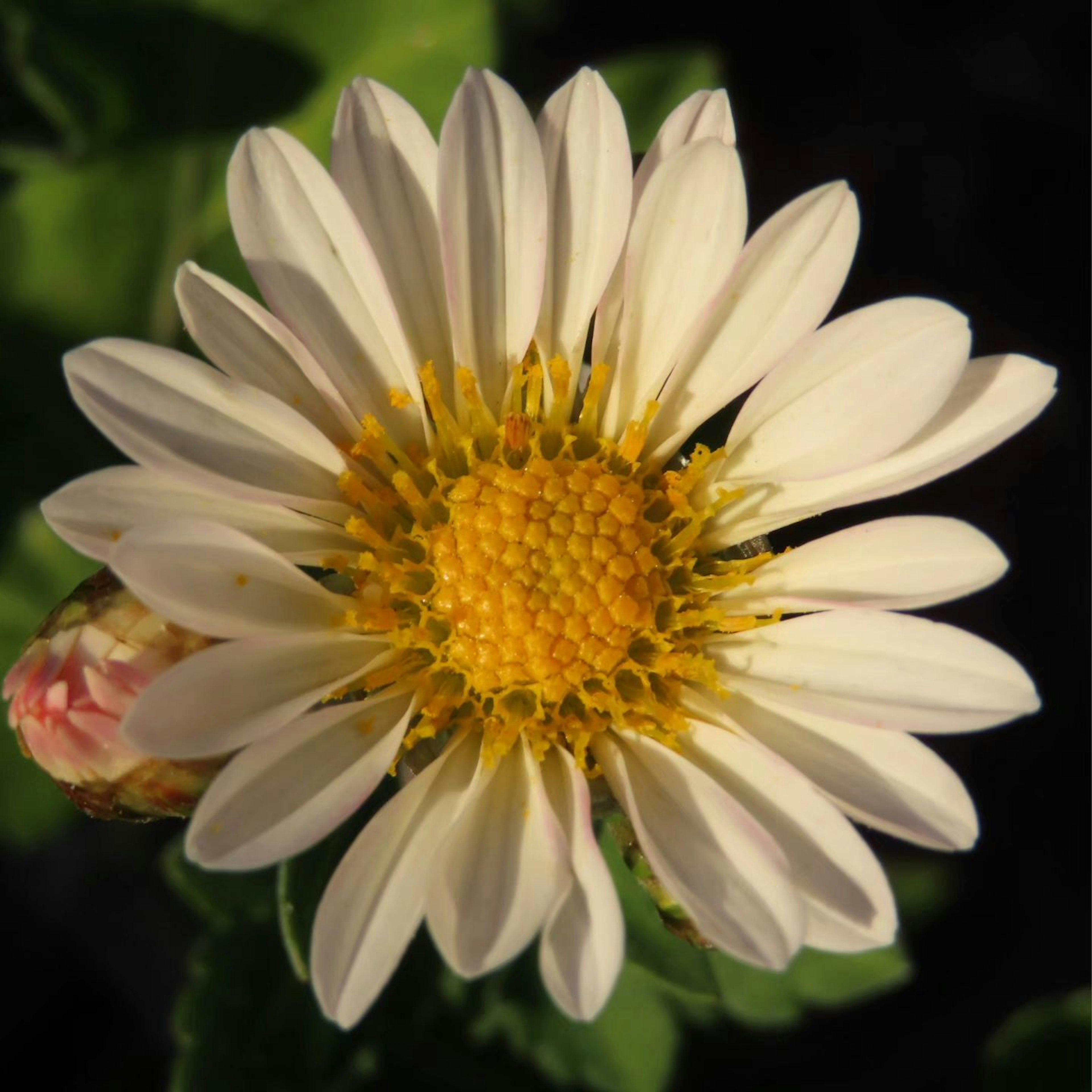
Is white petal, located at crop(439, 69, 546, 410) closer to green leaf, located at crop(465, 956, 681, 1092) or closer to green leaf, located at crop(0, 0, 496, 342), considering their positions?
green leaf, located at crop(0, 0, 496, 342)

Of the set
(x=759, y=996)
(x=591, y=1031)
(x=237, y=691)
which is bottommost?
(x=591, y=1031)

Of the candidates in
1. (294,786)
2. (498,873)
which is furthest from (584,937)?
(294,786)

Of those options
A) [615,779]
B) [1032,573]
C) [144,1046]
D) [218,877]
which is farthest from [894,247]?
[144,1046]

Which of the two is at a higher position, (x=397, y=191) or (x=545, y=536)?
(x=397, y=191)

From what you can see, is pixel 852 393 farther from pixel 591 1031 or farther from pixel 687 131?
pixel 591 1031

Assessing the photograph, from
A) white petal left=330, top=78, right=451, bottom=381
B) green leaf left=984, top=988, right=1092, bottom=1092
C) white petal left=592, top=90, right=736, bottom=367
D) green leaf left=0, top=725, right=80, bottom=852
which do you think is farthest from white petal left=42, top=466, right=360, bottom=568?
green leaf left=984, top=988, right=1092, bottom=1092

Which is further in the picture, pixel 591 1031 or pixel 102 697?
pixel 591 1031
